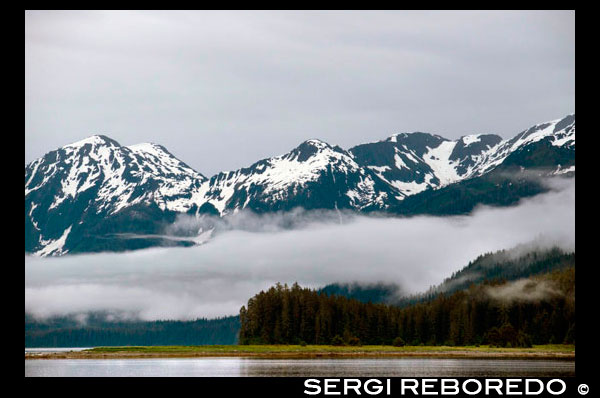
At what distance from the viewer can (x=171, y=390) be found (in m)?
103
